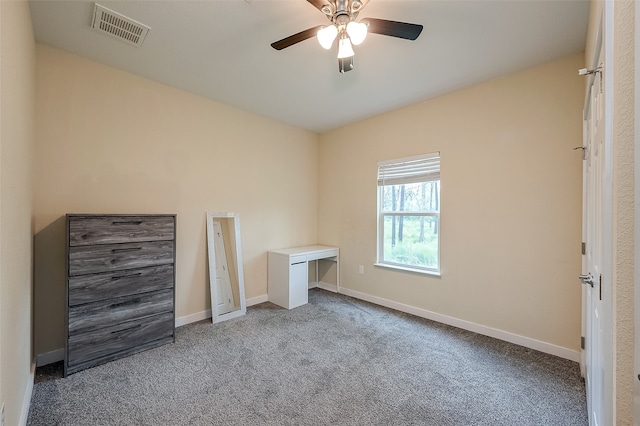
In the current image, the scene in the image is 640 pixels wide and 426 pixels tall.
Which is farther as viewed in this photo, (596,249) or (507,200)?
(507,200)

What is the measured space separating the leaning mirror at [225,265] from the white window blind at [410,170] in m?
2.10

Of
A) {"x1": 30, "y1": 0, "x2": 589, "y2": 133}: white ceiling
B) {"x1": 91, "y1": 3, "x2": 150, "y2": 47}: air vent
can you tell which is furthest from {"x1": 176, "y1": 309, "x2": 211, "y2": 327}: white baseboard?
{"x1": 91, "y1": 3, "x2": 150, "y2": 47}: air vent

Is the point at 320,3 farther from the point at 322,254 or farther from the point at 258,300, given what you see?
the point at 258,300

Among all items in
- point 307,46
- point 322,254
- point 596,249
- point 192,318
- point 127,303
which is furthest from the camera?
point 322,254

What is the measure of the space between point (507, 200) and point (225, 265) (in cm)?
329

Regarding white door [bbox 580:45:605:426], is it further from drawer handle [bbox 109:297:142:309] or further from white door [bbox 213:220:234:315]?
white door [bbox 213:220:234:315]

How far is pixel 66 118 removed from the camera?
7.86 ft

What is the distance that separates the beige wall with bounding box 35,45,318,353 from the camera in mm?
2311

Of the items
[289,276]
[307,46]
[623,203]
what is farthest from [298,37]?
[289,276]

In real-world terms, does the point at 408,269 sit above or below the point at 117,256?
below

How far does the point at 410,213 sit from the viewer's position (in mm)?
3557

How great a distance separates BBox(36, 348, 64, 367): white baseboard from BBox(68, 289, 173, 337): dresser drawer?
0.46 meters

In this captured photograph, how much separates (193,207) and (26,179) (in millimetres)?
1448

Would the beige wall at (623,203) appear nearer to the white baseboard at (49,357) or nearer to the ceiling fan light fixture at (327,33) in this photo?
the ceiling fan light fixture at (327,33)
